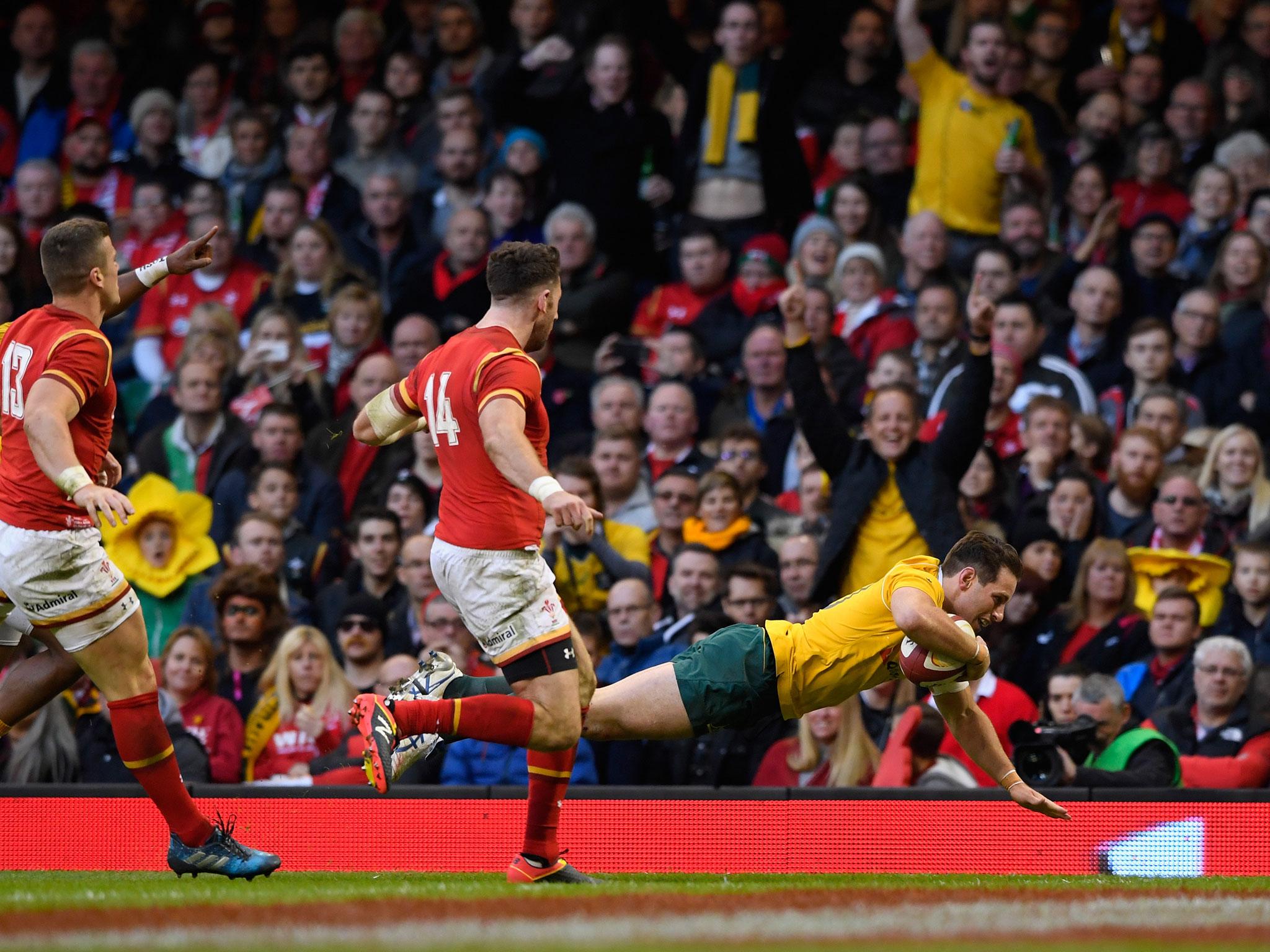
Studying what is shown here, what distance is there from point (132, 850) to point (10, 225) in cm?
663

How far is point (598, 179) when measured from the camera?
14.0 m

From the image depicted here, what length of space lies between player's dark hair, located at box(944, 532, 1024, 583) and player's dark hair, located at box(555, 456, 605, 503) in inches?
152

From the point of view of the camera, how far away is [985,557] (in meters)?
7.37

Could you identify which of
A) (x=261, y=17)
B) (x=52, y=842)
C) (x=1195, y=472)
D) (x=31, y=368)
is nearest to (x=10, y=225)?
(x=261, y=17)

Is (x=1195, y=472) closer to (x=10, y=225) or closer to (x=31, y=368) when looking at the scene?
(x=31, y=368)

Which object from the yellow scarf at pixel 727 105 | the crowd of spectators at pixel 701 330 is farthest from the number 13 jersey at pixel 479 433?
the yellow scarf at pixel 727 105

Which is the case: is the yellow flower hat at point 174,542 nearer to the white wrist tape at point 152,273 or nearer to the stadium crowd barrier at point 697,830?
the stadium crowd barrier at point 697,830

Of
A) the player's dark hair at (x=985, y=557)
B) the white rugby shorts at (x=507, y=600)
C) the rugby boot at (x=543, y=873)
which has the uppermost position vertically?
the player's dark hair at (x=985, y=557)

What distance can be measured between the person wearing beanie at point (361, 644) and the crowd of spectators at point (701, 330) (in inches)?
1.1

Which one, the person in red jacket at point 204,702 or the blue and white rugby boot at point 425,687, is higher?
the blue and white rugby boot at point 425,687

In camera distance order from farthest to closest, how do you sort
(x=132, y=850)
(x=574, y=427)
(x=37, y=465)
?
(x=574, y=427) → (x=132, y=850) → (x=37, y=465)

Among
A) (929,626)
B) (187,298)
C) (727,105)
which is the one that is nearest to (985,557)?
(929,626)

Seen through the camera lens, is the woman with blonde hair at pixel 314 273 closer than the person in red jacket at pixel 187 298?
Yes

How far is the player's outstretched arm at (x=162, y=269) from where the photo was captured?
25.3 feet
